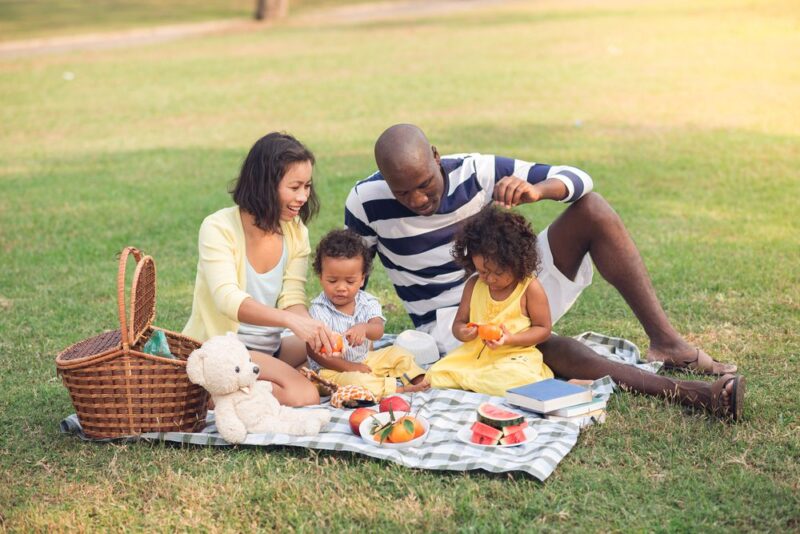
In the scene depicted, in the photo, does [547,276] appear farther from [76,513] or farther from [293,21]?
[293,21]

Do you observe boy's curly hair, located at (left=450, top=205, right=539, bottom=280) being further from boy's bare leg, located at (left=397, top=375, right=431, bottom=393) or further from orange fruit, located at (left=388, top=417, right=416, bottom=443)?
orange fruit, located at (left=388, top=417, right=416, bottom=443)

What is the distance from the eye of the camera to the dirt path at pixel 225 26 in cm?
2230

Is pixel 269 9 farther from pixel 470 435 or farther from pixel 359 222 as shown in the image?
pixel 470 435

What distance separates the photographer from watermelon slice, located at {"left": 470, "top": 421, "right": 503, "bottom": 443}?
12.4 ft

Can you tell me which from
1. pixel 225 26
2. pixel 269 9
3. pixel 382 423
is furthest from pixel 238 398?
pixel 269 9

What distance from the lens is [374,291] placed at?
6383 millimetres

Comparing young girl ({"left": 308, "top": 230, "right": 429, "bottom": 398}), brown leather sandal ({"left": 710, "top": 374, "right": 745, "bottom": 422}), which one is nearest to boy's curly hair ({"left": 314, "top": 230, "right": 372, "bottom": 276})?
young girl ({"left": 308, "top": 230, "right": 429, "bottom": 398})

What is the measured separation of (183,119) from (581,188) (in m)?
10.2

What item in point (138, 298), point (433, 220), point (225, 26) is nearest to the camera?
point (138, 298)

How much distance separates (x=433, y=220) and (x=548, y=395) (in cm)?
113

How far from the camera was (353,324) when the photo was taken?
187 inches

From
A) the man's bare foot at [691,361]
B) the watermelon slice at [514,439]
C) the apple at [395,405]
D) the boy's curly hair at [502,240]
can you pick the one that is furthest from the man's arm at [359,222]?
the man's bare foot at [691,361]

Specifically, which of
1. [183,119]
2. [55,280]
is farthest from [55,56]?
[55,280]

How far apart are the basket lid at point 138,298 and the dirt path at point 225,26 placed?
17.9 m
